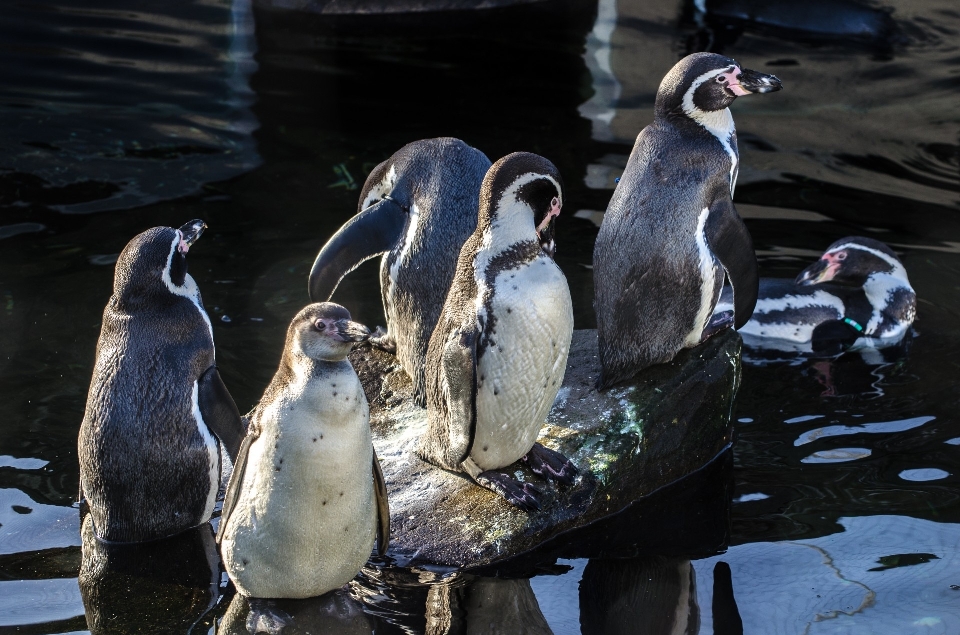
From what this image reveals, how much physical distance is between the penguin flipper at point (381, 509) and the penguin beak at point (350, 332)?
1.52ft

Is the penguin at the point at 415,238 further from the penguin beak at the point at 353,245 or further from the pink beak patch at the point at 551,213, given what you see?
the pink beak patch at the point at 551,213

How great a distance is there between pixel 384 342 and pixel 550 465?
1213 millimetres

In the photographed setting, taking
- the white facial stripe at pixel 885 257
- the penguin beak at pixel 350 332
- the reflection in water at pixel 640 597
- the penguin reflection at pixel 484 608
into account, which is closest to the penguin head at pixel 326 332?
the penguin beak at pixel 350 332

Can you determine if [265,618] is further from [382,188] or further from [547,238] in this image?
[382,188]

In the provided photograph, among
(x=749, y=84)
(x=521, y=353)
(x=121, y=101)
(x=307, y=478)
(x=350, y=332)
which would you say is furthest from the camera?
(x=121, y=101)

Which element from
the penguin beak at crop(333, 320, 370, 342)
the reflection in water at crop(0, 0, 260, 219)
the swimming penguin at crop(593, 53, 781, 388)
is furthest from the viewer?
the reflection in water at crop(0, 0, 260, 219)

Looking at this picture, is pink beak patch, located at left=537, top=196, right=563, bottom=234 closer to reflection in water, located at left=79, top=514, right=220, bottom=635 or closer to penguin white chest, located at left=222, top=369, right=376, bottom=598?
penguin white chest, located at left=222, top=369, right=376, bottom=598

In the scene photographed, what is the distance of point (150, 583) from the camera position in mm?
3650

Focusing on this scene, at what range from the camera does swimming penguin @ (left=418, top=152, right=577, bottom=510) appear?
356 cm

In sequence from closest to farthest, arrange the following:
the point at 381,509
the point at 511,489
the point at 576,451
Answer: the point at 381,509, the point at 511,489, the point at 576,451

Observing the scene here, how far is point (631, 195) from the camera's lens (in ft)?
14.2

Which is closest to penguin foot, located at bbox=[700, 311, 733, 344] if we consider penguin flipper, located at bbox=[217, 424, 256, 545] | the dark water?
the dark water

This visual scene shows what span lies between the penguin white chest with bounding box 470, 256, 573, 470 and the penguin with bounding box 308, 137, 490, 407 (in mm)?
832

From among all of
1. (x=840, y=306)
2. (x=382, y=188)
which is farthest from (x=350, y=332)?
(x=840, y=306)
